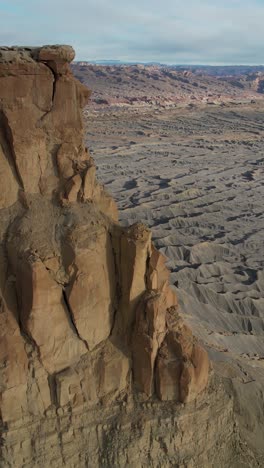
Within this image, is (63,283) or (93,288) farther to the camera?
(93,288)

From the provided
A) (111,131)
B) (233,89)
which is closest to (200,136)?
(111,131)

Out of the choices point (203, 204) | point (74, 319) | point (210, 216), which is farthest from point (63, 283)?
point (203, 204)

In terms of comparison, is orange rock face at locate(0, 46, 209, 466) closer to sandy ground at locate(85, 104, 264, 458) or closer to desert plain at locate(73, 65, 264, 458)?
sandy ground at locate(85, 104, 264, 458)

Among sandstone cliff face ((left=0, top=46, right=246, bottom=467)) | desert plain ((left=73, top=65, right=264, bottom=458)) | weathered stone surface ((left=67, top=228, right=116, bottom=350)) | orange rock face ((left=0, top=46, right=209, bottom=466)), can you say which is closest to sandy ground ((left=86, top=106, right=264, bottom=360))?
desert plain ((left=73, top=65, right=264, bottom=458))

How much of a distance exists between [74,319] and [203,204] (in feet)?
123

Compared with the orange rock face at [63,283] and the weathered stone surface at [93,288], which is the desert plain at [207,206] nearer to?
the orange rock face at [63,283]

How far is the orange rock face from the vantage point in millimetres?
8539

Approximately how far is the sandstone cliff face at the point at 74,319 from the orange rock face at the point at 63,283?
21 mm

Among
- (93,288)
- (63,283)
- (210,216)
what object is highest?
(63,283)

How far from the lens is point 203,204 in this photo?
45375 millimetres

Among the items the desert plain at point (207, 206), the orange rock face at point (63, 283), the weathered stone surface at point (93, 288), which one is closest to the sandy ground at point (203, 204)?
the desert plain at point (207, 206)

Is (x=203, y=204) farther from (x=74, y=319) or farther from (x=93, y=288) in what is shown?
(x=74, y=319)

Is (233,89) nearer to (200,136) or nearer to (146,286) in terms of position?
(200,136)

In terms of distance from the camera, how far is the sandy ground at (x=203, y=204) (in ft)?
79.7
